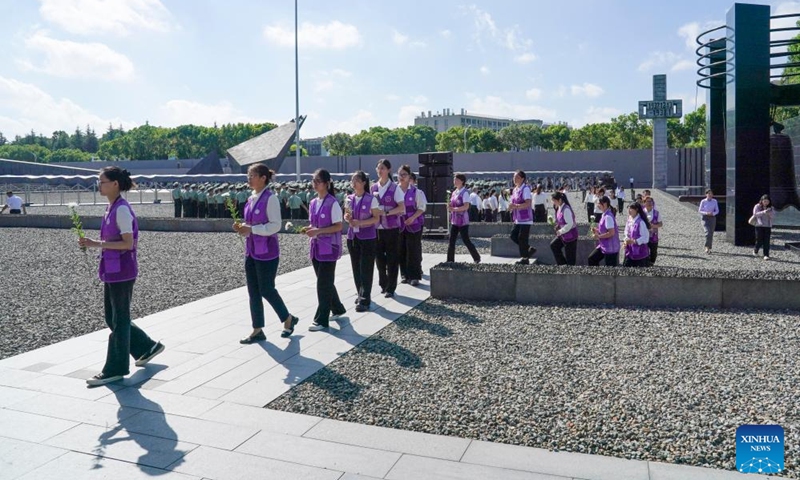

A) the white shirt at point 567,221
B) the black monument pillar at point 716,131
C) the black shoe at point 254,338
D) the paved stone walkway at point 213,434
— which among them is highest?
the black monument pillar at point 716,131

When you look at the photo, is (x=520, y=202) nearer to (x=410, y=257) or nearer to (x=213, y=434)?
(x=410, y=257)

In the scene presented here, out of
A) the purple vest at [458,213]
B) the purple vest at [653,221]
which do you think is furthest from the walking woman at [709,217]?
the purple vest at [458,213]

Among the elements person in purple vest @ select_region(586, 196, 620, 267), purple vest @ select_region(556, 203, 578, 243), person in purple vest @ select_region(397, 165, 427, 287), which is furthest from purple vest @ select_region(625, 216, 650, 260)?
person in purple vest @ select_region(397, 165, 427, 287)

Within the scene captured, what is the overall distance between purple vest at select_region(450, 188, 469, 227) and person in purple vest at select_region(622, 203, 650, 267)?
2.71 metres

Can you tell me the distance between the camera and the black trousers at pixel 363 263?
319 inches

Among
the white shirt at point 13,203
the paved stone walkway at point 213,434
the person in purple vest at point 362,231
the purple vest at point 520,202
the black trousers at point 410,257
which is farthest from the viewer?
the white shirt at point 13,203

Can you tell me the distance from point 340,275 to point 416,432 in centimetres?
721

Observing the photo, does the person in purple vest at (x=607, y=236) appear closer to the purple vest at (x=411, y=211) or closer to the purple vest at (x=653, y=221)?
the purple vest at (x=653, y=221)

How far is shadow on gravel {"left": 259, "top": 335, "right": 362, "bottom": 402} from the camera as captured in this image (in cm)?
524

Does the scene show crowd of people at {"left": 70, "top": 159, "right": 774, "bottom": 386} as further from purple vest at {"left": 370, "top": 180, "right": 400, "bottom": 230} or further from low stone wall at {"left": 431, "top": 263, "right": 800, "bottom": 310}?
low stone wall at {"left": 431, "top": 263, "right": 800, "bottom": 310}

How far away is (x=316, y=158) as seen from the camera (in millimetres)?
76438

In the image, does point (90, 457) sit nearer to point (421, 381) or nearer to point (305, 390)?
point (305, 390)

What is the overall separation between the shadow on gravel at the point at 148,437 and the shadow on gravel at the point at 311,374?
1151 millimetres

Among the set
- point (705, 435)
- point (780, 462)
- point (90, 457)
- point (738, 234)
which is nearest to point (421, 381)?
point (705, 435)
